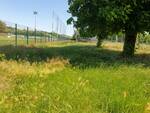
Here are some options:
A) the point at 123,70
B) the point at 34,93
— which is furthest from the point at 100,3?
the point at 34,93

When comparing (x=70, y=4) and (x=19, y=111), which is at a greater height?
(x=70, y=4)

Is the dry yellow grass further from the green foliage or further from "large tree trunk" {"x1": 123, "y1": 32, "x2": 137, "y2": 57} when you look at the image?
"large tree trunk" {"x1": 123, "y1": 32, "x2": 137, "y2": 57}

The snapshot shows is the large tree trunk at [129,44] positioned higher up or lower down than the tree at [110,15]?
lower down

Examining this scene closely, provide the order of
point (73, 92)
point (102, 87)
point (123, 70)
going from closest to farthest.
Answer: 1. point (73, 92)
2. point (102, 87)
3. point (123, 70)

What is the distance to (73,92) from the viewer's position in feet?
35.9

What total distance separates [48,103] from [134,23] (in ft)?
56.2

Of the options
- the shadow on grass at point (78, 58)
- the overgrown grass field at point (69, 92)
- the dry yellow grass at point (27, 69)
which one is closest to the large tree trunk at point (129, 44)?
the shadow on grass at point (78, 58)

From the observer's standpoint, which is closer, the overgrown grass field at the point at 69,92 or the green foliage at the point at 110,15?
the overgrown grass field at the point at 69,92

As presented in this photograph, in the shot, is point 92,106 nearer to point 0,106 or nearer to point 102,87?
point 0,106

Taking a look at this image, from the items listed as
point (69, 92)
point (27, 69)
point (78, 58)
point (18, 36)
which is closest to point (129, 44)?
point (78, 58)

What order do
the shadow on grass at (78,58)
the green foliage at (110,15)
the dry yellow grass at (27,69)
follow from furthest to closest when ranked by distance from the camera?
the green foliage at (110,15), the shadow on grass at (78,58), the dry yellow grass at (27,69)

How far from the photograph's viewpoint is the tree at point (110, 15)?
78.8ft

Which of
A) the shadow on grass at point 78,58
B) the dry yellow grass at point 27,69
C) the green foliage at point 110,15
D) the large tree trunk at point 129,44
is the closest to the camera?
A: the dry yellow grass at point 27,69

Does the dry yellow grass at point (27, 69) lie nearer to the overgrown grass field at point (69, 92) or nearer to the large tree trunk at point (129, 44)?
the overgrown grass field at point (69, 92)
